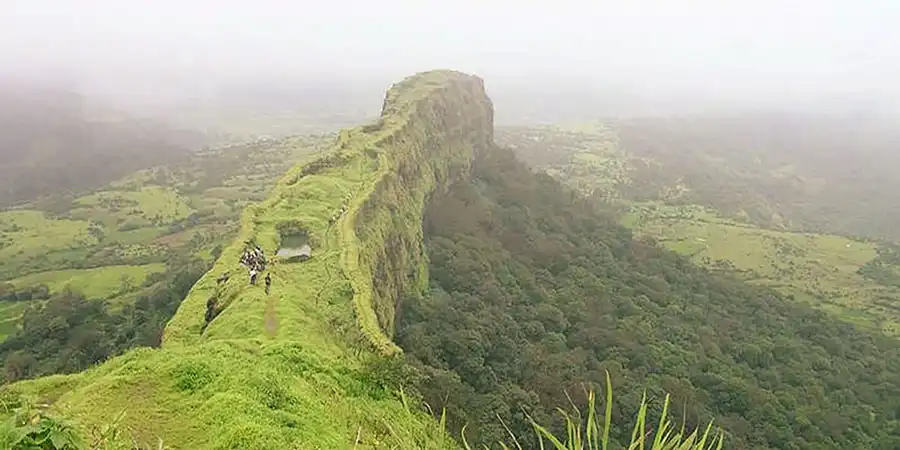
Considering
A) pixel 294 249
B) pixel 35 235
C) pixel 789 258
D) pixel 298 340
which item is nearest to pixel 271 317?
pixel 298 340

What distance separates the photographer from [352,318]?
1201 inches

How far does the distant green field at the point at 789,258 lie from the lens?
10962cm

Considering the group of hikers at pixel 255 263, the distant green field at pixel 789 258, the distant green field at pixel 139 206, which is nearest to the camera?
the group of hikers at pixel 255 263

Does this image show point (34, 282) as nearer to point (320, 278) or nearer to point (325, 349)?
point (320, 278)

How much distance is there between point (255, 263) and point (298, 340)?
8411mm

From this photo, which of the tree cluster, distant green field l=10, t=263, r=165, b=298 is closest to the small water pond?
the tree cluster

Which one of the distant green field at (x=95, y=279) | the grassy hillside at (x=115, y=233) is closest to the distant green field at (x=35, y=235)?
the grassy hillside at (x=115, y=233)

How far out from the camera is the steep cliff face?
52.6 feet

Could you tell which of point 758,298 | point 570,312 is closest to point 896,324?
point 758,298

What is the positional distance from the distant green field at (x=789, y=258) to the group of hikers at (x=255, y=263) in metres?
90.3

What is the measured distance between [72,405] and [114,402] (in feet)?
2.67

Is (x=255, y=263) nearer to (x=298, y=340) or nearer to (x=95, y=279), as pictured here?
(x=298, y=340)

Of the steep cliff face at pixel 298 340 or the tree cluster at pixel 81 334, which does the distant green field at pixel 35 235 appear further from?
the steep cliff face at pixel 298 340

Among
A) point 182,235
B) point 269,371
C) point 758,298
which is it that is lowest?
point 182,235
